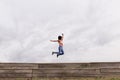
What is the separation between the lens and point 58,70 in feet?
52.4

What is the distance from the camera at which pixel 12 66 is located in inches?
640

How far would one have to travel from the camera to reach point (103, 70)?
15.9 meters

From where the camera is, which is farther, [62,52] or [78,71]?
[62,52]

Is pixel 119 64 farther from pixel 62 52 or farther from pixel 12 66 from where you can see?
pixel 12 66

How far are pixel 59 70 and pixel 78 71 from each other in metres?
0.90

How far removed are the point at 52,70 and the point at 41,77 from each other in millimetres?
617

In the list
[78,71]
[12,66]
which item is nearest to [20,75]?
[12,66]

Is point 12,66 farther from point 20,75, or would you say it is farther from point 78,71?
point 78,71

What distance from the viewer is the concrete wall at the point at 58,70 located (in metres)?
15.9

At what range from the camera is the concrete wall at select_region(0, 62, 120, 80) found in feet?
52.1

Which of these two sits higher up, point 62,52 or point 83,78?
point 62,52

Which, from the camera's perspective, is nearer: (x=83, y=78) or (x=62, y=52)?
(x=83, y=78)

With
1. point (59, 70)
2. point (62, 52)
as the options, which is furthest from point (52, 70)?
point (62, 52)

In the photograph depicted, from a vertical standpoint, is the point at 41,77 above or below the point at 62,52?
below
